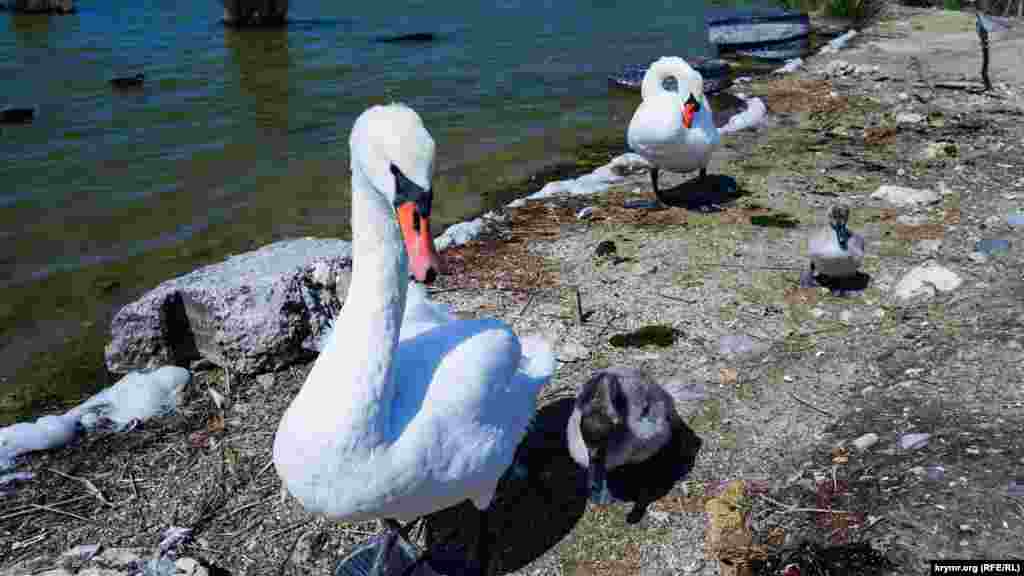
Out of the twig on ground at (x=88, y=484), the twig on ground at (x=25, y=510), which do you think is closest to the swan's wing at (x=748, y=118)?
the twig on ground at (x=88, y=484)

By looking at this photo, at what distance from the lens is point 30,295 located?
7.20 metres

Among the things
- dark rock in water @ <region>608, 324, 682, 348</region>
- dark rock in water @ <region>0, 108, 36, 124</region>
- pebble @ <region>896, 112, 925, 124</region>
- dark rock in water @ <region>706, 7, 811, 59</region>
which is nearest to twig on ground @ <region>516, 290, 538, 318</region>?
dark rock in water @ <region>608, 324, 682, 348</region>

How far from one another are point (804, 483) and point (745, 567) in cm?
64

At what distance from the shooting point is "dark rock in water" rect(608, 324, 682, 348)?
16.9ft

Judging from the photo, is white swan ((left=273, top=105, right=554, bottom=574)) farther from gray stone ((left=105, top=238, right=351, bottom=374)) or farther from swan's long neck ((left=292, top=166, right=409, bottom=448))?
gray stone ((left=105, top=238, right=351, bottom=374))

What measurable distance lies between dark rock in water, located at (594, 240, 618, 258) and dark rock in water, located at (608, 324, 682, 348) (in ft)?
4.16

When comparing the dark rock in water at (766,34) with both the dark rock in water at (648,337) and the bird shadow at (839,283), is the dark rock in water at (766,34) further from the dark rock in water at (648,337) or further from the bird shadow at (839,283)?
the dark rock in water at (648,337)

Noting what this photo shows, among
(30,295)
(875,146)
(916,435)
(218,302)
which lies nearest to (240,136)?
(30,295)

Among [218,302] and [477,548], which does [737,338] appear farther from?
[218,302]

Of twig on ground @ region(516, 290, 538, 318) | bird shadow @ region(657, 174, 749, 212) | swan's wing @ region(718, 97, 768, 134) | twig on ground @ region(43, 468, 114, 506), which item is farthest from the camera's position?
swan's wing @ region(718, 97, 768, 134)

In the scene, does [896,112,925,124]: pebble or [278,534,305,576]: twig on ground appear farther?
[896,112,925,124]: pebble

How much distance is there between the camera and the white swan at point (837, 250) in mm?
5469

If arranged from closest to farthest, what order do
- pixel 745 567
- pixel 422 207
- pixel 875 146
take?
pixel 422 207
pixel 745 567
pixel 875 146

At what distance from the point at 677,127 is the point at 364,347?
4.57 m
